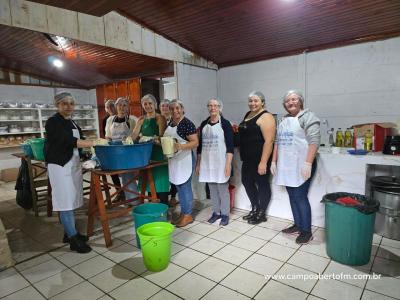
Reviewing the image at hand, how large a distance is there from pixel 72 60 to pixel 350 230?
199 inches

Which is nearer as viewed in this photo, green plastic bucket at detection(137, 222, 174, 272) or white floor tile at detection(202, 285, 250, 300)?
white floor tile at detection(202, 285, 250, 300)

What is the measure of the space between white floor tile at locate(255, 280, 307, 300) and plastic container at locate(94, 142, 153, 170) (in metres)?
1.48

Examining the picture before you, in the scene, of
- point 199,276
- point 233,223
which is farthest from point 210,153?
point 199,276

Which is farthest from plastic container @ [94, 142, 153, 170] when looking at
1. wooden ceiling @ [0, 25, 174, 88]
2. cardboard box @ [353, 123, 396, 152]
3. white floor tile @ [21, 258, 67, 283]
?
cardboard box @ [353, 123, 396, 152]

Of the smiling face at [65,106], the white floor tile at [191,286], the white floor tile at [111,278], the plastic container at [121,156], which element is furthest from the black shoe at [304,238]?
the smiling face at [65,106]

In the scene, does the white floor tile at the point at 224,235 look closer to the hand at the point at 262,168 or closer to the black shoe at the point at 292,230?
the black shoe at the point at 292,230

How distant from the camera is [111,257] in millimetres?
2391

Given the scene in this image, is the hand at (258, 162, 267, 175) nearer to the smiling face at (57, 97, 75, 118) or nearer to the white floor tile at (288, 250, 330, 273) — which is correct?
the white floor tile at (288, 250, 330, 273)

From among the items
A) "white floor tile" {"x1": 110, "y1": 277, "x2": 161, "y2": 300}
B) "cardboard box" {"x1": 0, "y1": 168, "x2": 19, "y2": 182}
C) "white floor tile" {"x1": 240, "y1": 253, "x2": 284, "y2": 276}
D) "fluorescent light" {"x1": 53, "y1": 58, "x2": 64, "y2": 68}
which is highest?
"fluorescent light" {"x1": 53, "y1": 58, "x2": 64, "y2": 68}

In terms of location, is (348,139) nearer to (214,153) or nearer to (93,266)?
(214,153)

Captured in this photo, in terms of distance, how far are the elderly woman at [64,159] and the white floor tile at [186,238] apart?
0.86 m

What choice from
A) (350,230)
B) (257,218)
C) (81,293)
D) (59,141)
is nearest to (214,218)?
(257,218)

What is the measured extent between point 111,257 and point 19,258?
871mm

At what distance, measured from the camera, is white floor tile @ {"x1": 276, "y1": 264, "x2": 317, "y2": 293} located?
1891 millimetres
